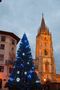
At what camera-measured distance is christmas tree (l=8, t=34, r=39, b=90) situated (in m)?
36.2

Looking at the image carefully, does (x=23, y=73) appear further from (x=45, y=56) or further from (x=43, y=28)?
(x=43, y=28)

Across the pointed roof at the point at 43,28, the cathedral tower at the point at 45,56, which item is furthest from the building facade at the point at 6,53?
the pointed roof at the point at 43,28

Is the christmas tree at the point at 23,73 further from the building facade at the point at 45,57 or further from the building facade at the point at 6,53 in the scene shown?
the building facade at the point at 45,57

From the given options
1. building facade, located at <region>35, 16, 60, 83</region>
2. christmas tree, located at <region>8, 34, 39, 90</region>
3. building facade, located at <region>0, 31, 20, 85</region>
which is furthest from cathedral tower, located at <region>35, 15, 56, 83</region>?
christmas tree, located at <region>8, 34, 39, 90</region>

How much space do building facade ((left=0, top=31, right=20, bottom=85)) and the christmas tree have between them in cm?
1283

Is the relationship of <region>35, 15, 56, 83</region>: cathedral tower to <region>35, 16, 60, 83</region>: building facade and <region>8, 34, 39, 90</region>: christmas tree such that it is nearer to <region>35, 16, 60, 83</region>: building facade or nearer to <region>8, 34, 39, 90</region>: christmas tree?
<region>35, 16, 60, 83</region>: building facade

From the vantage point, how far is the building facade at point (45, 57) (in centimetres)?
9425

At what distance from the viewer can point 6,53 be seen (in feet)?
171

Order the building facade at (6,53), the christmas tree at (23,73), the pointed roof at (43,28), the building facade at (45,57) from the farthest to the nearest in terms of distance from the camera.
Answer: the pointed roof at (43,28) < the building facade at (45,57) < the building facade at (6,53) < the christmas tree at (23,73)

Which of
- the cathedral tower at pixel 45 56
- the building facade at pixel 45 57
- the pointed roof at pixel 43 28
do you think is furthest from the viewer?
the pointed roof at pixel 43 28

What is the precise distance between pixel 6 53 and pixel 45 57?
4965 cm

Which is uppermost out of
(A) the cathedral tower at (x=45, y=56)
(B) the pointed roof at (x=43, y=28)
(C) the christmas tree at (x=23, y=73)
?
(B) the pointed roof at (x=43, y=28)

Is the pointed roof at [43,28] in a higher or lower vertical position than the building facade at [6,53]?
higher

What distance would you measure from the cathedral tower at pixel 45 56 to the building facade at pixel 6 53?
38.5m
